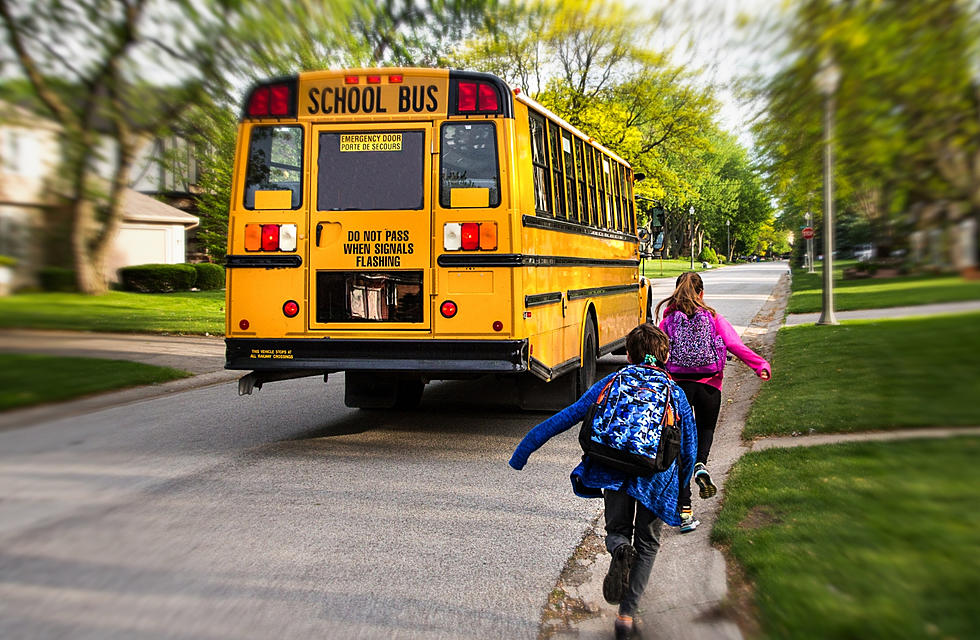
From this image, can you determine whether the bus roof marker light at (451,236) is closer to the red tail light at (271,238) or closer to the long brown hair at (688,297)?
the red tail light at (271,238)

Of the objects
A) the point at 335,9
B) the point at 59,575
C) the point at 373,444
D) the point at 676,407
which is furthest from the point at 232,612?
the point at 373,444

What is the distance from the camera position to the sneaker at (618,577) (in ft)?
13.5

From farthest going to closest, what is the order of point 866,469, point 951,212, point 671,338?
point 671,338 → point 866,469 → point 951,212

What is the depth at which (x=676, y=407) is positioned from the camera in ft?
14.2

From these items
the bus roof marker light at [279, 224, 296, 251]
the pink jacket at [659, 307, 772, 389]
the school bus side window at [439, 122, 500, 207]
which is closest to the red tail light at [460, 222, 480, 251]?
the school bus side window at [439, 122, 500, 207]

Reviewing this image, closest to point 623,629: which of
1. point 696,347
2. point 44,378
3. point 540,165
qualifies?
point 696,347

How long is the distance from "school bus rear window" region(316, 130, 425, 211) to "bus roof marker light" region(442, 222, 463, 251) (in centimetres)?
36

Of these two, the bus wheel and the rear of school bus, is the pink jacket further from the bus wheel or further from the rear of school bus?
the bus wheel

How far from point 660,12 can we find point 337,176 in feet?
21.6

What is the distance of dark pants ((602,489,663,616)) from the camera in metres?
4.25

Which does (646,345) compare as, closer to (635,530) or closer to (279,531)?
(635,530)

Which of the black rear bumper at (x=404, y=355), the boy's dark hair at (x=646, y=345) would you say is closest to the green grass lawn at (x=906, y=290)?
the boy's dark hair at (x=646, y=345)

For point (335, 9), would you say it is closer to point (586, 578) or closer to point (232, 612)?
point (232, 612)

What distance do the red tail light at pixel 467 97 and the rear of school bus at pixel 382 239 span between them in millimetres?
12
